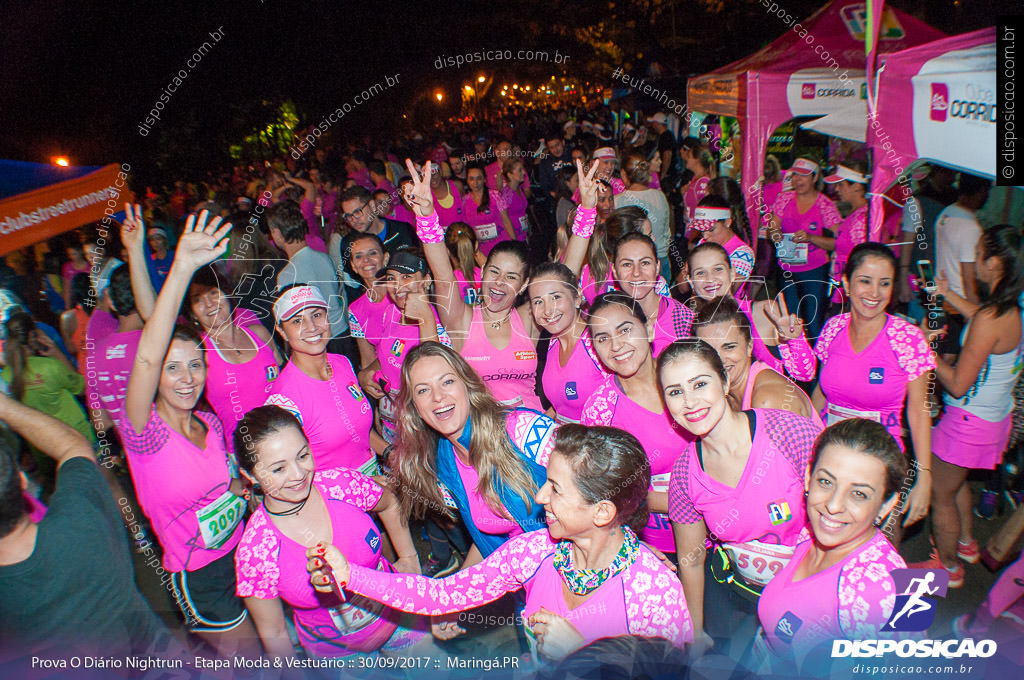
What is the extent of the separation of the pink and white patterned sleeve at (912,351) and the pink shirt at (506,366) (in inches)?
67.1

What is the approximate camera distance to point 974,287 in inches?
124

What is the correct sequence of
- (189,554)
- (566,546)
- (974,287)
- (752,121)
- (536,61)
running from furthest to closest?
1. (536,61)
2. (752,121)
3. (974,287)
4. (189,554)
5. (566,546)

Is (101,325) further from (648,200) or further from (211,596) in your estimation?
(648,200)

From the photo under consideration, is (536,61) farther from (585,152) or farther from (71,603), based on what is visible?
(71,603)

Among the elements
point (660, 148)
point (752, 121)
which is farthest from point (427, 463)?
point (660, 148)

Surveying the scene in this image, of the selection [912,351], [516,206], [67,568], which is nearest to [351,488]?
[67,568]

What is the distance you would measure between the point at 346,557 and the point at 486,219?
514 centimetres

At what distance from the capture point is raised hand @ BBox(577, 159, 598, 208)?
366cm

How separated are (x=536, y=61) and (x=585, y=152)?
9.09m

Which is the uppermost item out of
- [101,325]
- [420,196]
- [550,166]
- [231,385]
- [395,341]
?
[550,166]

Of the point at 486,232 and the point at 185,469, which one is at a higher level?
the point at 486,232

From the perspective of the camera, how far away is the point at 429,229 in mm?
3205

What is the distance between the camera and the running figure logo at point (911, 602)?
1712 mm

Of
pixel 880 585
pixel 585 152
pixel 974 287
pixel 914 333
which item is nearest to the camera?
pixel 880 585
